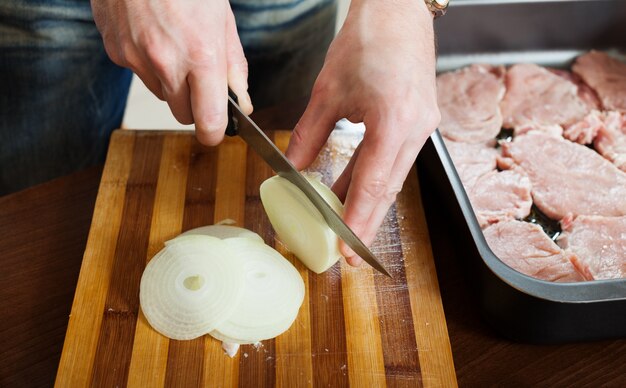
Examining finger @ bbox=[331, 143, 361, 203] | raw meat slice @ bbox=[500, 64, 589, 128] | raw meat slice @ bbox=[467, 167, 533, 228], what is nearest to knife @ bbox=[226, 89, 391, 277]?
finger @ bbox=[331, 143, 361, 203]

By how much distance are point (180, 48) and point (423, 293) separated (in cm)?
67

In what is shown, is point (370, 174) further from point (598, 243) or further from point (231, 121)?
point (598, 243)

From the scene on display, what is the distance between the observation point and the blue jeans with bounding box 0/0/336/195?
1.71 metres

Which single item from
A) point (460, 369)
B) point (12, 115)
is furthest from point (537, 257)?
point (12, 115)

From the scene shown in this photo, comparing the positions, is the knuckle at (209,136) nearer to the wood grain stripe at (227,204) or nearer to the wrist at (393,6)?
the wood grain stripe at (227,204)

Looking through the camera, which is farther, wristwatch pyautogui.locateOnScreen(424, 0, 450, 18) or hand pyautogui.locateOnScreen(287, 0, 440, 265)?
wristwatch pyautogui.locateOnScreen(424, 0, 450, 18)

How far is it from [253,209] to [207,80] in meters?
0.38

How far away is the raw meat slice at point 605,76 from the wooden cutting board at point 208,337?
706 mm

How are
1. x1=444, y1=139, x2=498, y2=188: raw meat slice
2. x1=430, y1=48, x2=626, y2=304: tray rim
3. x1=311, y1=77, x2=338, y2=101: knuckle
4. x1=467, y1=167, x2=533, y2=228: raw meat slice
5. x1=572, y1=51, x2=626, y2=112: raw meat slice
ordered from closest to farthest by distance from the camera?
x1=430, y1=48, x2=626, y2=304: tray rim, x1=311, y1=77, x2=338, y2=101: knuckle, x1=467, y1=167, x2=533, y2=228: raw meat slice, x1=444, y1=139, x2=498, y2=188: raw meat slice, x1=572, y1=51, x2=626, y2=112: raw meat slice

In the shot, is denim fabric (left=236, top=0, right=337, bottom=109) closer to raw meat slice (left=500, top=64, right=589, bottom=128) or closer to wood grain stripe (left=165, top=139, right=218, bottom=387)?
wood grain stripe (left=165, top=139, right=218, bottom=387)

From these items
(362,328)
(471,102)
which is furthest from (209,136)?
(471,102)

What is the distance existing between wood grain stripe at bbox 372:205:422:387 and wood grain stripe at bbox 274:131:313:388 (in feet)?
0.48

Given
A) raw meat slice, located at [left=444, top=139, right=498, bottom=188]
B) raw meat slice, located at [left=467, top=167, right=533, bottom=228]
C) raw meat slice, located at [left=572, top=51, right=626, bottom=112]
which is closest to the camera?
raw meat slice, located at [left=467, top=167, right=533, bottom=228]

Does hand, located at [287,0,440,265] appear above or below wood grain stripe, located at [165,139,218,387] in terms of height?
above
